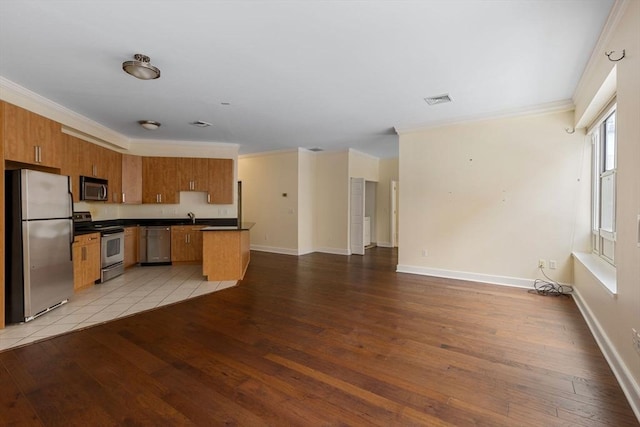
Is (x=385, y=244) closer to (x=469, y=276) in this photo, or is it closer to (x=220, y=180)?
(x=469, y=276)

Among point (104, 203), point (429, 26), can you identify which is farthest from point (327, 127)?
point (104, 203)

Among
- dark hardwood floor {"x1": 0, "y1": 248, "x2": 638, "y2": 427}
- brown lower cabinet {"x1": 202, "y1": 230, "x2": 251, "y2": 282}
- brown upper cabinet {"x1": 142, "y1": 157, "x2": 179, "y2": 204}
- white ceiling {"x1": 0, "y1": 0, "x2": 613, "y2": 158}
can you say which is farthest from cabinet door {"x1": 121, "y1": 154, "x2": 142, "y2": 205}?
dark hardwood floor {"x1": 0, "y1": 248, "x2": 638, "y2": 427}

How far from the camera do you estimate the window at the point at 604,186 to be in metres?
3.19

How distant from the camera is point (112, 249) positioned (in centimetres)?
492

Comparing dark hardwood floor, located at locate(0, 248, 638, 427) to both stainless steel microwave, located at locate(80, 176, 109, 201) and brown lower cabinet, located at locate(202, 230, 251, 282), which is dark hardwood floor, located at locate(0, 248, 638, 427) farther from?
stainless steel microwave, located at locate(80, 176, 109, 201)

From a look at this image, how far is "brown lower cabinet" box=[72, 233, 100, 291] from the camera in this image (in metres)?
4.04

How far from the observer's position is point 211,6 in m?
2.10

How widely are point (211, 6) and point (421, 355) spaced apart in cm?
318

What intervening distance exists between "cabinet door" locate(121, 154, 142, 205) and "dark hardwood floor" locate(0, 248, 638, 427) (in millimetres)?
3247

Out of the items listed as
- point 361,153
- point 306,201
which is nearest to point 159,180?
point 306,201

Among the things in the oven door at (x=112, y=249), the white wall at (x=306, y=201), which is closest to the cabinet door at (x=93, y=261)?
the oven door at (x=112, y=249)

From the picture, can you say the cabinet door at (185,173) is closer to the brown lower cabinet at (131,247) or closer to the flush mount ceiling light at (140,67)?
the brown lower cabinet at (131,247)

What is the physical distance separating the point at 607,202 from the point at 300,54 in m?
3.82

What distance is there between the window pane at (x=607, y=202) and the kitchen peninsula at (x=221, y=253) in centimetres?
483
